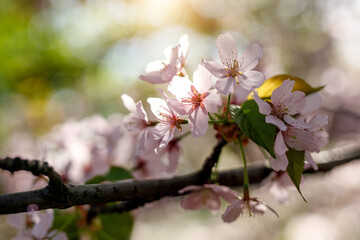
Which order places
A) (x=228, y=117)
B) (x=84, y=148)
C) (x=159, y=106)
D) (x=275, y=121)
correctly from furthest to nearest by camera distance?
(x=84, y=148) → (x=228, y=117) → (x=159, y=106) → (x=275, y=121)

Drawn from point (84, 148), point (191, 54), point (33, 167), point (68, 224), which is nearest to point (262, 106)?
point (33, 167)

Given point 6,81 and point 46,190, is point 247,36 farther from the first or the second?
point 46,190

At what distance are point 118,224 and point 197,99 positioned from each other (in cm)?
65

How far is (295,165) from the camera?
847mm

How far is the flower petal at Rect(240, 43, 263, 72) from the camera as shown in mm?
928

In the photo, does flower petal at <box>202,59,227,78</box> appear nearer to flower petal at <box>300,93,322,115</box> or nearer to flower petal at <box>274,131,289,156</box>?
flower petal at <box>274,131,289,156</box>

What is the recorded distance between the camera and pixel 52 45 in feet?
13.5

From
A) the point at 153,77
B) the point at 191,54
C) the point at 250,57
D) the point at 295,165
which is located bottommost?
the point at 191,54

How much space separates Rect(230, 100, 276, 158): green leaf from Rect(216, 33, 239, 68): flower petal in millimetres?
142

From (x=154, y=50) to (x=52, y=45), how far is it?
155cm

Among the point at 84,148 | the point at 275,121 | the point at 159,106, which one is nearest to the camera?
the point at 275,121

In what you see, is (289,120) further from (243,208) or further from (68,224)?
(68,224)

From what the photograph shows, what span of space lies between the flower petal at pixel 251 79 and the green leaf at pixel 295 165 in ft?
0.66

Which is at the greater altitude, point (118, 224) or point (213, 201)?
point (213, 201)
